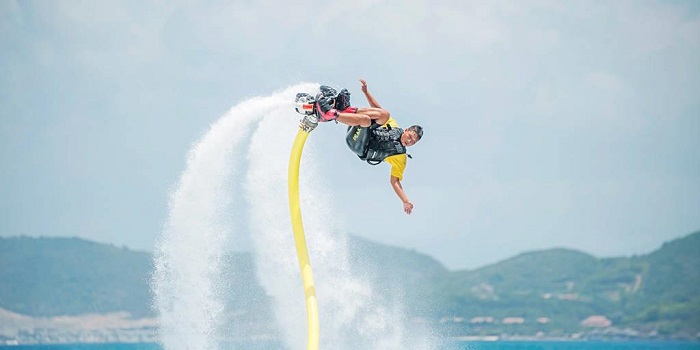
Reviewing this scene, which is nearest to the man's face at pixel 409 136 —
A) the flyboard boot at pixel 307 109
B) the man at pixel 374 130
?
the man at pixel 374 130

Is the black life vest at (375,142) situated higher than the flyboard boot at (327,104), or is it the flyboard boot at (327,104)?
the flyboard boot at (327,104)

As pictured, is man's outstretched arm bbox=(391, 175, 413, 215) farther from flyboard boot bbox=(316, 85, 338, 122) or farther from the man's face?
flyboard boot bbox=(316, 85, 338, 122)

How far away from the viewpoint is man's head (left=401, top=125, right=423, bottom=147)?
21.7 m

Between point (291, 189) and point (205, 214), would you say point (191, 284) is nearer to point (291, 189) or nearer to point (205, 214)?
point (205, 214)

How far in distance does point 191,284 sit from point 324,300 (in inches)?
182

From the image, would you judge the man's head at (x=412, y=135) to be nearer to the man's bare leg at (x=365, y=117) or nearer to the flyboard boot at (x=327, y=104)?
the man's bare leg at (x=365, y=117)

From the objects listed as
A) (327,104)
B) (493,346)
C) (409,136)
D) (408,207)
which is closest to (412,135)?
(409,136)

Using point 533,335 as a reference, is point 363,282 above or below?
below

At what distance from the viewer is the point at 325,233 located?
2722 cm

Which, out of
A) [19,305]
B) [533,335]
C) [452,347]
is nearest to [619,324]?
[533,335]

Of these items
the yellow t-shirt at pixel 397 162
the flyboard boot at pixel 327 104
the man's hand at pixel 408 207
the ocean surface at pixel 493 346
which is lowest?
the man's hand at pixel 408 207

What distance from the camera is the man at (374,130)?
69.1 ft

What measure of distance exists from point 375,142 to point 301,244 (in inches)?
119

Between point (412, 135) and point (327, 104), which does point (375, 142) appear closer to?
point (412, 135)
